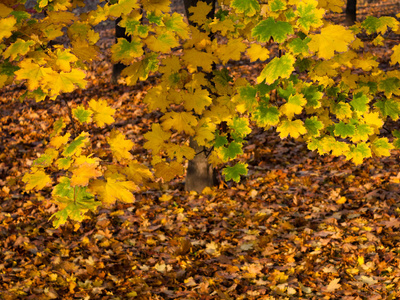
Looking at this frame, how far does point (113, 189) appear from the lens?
6.27 feet

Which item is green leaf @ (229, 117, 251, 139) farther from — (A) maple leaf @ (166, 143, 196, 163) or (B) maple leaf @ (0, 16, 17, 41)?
(B) maple leaf @ (0, 16, 17, 41)

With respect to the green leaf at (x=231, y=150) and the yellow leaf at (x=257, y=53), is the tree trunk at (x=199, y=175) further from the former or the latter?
the yellow leaf at (x=257, y=53)

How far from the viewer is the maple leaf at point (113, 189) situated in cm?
187

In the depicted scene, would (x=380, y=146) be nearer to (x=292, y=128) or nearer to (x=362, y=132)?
(x=362, y=132)

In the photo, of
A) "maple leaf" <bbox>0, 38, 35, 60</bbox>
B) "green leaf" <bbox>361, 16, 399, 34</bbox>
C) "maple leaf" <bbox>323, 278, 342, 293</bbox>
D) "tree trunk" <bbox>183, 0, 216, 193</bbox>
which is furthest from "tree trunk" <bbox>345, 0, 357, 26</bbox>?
"maple leaf" <bbox>0, 38, 35, 60</bbox>

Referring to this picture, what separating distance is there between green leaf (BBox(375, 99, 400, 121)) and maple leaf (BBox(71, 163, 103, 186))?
2041 mm

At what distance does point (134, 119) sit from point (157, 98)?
17.4ft

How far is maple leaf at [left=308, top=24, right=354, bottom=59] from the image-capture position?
196 cm

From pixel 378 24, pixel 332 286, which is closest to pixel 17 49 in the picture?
pixel 378 24

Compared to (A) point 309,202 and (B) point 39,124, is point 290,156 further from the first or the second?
(B) point 39,124

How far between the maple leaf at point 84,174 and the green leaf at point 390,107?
2.04 metres

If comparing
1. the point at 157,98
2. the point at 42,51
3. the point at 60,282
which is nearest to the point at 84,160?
the point at 42,51

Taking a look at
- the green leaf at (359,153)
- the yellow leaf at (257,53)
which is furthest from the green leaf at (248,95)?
the green leaf at (359,153)

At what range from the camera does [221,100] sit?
2.88 meters
